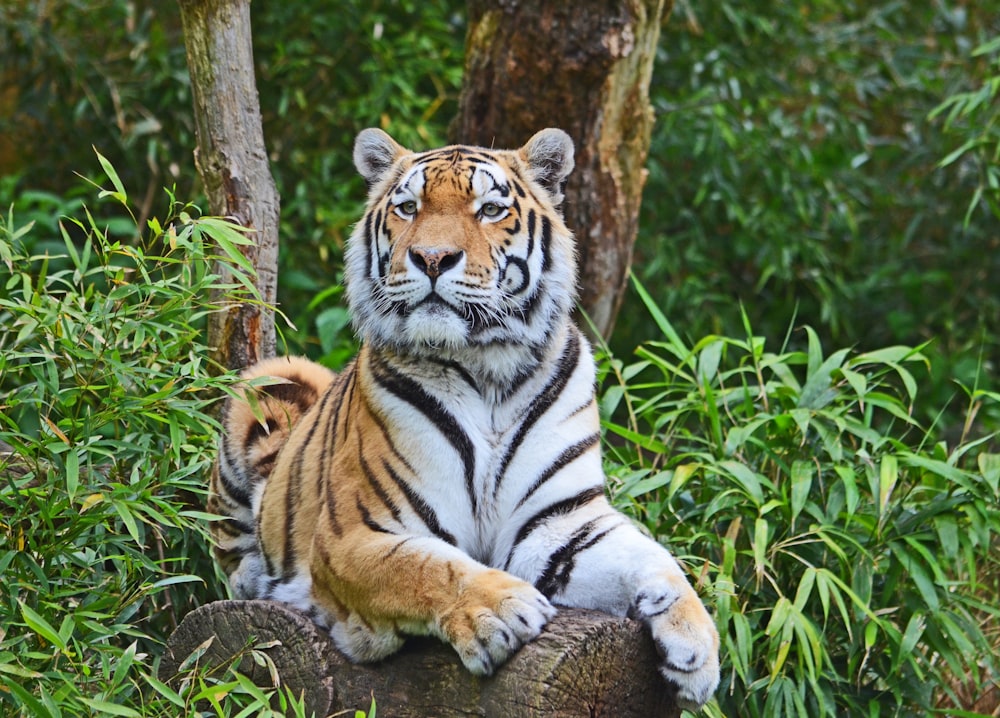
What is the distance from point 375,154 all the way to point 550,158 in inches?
18.6

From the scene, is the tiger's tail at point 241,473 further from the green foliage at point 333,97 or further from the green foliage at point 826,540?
the green foliage at point 333,97

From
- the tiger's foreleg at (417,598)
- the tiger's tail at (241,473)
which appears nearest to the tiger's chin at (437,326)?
the tiger's foreleg at (417,598)

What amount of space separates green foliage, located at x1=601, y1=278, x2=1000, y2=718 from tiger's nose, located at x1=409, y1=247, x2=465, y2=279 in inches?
42.2

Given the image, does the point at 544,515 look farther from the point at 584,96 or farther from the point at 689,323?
the point at 689,323

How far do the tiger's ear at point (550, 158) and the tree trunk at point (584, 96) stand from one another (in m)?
1.26

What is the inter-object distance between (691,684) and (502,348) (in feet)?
2.89

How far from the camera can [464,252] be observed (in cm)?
280

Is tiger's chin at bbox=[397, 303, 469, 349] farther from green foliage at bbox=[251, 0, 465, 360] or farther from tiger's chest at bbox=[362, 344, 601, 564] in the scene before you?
green foliage at bbox=[251, 0, 465, 360]

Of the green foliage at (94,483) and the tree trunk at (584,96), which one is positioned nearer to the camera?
the green foliage at (94,483)

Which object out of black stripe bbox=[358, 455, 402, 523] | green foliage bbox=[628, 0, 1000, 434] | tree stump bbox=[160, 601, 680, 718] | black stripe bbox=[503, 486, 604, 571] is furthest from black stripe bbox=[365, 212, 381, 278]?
green foliage bbox=[628, 0, 1000, 434]

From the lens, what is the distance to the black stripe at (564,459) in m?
2.84

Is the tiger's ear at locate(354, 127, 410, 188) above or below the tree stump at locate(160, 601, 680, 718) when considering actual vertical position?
above

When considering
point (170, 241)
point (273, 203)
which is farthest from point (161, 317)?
point (273, 203)

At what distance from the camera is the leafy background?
113 inches
